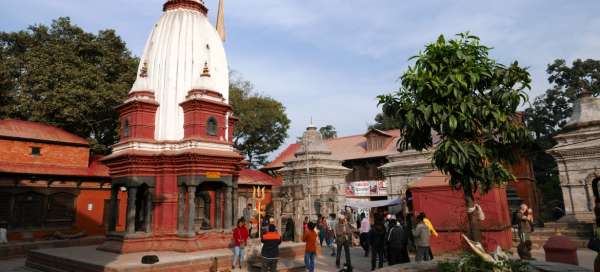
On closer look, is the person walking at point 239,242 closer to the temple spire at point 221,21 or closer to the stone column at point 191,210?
the stone column at point 191,210

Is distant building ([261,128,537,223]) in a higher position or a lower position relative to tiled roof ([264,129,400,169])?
lower

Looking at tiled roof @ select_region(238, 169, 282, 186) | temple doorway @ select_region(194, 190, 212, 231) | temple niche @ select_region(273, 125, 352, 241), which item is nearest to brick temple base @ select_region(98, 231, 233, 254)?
temple doorway @ select_region(194, 190, 212, 231)

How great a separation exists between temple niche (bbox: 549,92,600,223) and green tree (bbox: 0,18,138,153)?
27.8m

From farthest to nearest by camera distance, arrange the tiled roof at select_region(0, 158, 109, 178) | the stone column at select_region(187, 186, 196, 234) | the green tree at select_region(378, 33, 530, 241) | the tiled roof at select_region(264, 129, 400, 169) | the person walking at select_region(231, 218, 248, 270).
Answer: the tiled roof at select_region(264, 129, 400, 169)
the tiled roof at select_region(0, 158, 109, 178)
the stone column at select_region(187, 186, 196, 234)
the person walking at select_region(231, 218, 248, 270)
the green tree at select_region(378, 33, 530, 241)

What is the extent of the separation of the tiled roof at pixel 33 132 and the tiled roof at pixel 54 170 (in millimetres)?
1497

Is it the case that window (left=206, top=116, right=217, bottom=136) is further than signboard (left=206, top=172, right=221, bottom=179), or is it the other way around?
window (left=206, top=116, right=217, bottom=136)

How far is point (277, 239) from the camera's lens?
1034 cm

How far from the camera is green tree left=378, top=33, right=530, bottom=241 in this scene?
764 cm

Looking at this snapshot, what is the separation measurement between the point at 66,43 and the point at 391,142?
2696cm

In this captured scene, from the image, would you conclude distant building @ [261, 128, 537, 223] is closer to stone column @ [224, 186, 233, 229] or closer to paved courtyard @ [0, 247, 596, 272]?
paved courtyard @ [0, 247, 596, 272]

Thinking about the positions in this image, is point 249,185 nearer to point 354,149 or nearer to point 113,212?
point 354,149

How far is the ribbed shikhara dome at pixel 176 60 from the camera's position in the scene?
17.1 meters

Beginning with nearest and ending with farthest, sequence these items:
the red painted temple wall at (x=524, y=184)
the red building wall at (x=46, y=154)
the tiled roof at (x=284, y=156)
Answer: the red building wall at (x=46, y=154) → the red painted temple wall at (x=524, y=184) → the tiled roof at (x=284, y=156)

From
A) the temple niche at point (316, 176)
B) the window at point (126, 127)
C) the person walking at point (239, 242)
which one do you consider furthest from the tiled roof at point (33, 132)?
the person walking at point (239, 242)
